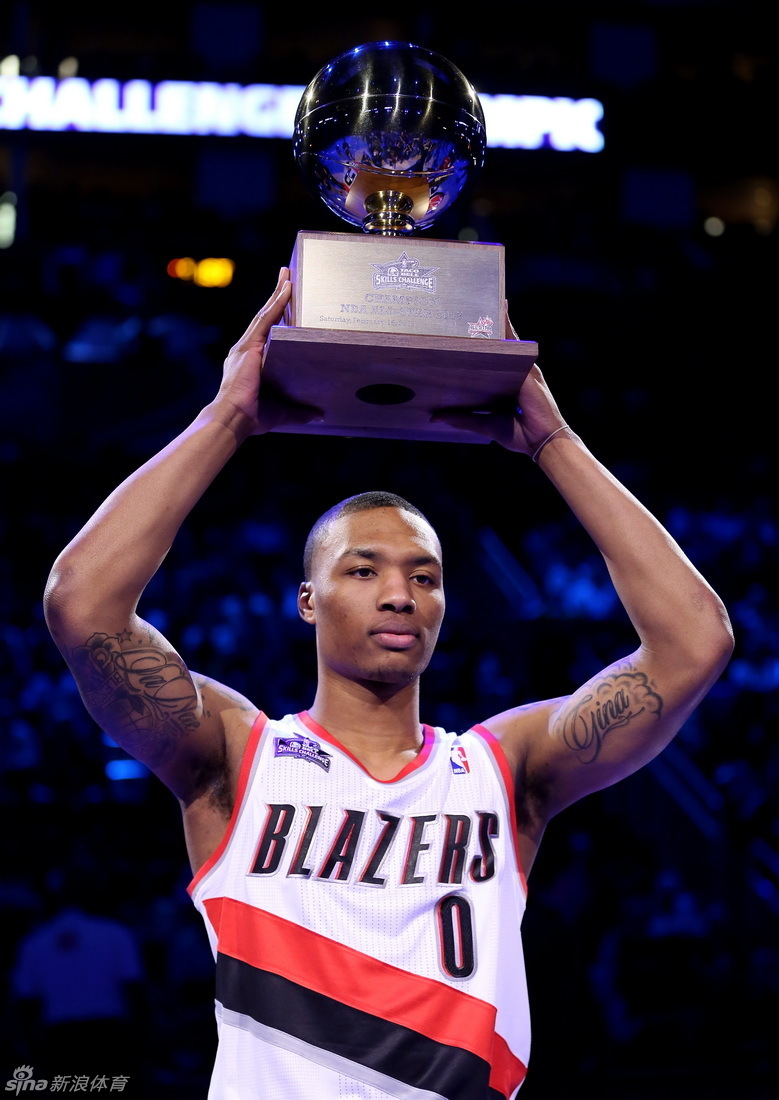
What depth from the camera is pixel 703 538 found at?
9281 mm

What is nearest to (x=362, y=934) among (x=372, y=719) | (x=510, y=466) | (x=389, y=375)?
(x=372, y=719)

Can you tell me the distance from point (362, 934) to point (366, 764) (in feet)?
1.22

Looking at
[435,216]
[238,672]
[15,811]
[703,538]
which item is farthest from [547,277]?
[435,216]

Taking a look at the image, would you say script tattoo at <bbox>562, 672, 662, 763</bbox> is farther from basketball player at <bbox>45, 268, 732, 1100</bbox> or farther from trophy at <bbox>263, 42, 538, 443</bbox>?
trophy at <bbox>263, 42, 538, 443</bbox>

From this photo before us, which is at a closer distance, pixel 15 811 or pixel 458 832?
pixel 458 832

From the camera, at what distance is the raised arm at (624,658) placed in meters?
2.30

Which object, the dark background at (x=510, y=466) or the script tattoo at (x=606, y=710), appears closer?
the script tattoo at (x=606, y=710)

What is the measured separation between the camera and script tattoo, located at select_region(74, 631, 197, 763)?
213 centimetres

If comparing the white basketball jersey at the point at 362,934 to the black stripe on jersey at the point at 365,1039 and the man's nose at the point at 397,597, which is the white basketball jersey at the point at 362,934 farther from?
the man's nose at the point at 397,597

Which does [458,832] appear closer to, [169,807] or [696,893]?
[169,807]

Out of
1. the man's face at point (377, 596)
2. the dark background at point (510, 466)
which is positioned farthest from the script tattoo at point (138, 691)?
the dark background at point (510, 466)

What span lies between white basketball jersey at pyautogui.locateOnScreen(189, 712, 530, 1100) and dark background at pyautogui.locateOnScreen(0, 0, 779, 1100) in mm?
2491

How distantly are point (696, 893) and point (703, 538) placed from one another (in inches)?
125

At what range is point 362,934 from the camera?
2.15m
